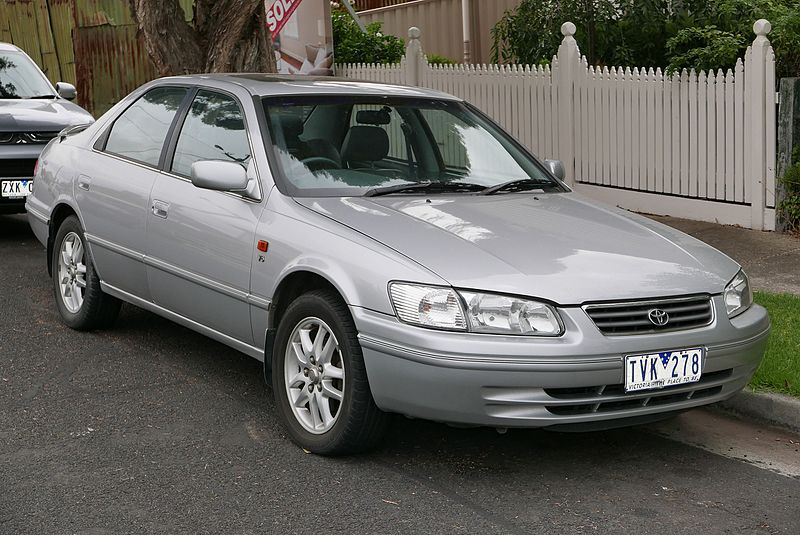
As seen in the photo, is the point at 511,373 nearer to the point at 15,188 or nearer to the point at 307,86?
the point at 307,86

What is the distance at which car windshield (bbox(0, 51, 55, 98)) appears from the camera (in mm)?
12148

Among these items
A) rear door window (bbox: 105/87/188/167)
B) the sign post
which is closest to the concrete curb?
rear door window (bbox: 105/87/188/167)

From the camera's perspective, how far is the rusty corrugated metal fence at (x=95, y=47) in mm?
19062

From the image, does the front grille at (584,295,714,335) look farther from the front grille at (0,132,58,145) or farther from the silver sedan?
the front grille at (0,132,58,145)

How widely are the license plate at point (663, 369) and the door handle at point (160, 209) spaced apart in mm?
2743

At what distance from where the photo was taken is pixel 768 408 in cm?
591

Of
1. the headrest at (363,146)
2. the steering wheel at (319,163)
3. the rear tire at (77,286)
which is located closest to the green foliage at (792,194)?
the headrest at (363,146)

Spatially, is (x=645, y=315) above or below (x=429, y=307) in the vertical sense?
below

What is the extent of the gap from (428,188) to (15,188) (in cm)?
596

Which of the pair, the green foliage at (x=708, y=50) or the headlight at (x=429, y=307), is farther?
the green foliage at (x=708, y=50)

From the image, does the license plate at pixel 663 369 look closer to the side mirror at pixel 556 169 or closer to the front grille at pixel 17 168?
the side mirror at pixel 556 169

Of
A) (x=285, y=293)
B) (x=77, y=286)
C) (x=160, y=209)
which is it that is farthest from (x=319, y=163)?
(x=77, y=286)

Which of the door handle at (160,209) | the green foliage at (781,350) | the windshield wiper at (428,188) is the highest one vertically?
the windshield wiper at (428,188)

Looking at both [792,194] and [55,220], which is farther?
[792,194]
